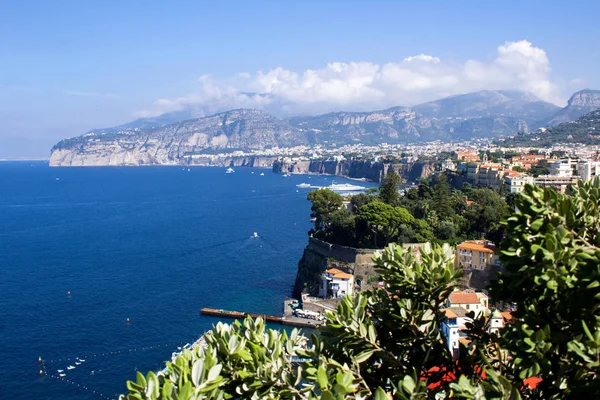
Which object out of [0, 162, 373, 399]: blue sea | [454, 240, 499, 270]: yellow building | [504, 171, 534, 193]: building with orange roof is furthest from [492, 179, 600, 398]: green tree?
[504, 171, 534, 193]: building with orange roof

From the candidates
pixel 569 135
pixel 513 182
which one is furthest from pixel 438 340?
pixel 569 135

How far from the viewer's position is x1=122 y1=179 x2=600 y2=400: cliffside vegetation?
3.69 metres

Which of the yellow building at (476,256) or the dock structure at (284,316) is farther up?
the yellow building at (476,256)

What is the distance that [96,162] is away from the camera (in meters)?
172

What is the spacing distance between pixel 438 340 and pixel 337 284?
20909 millimetres

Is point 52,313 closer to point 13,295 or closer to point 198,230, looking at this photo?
point 13,295

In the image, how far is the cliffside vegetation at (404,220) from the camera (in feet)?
89.2

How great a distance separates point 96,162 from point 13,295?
15087 cm

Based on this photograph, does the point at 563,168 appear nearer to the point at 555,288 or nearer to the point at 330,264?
the point at 330,264

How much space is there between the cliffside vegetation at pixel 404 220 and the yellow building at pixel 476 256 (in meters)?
1.67

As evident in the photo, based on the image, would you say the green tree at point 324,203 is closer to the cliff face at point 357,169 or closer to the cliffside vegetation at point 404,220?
the cliffside vegetation at point 404,220

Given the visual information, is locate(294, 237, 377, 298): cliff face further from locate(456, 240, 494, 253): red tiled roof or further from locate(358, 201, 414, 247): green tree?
locate(456, 240, 494, 253): red tiled roof

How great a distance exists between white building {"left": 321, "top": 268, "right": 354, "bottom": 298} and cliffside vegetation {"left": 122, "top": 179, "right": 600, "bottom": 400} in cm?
2043

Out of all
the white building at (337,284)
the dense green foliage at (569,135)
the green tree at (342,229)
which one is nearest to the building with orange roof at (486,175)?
the green tree at (342,229)
